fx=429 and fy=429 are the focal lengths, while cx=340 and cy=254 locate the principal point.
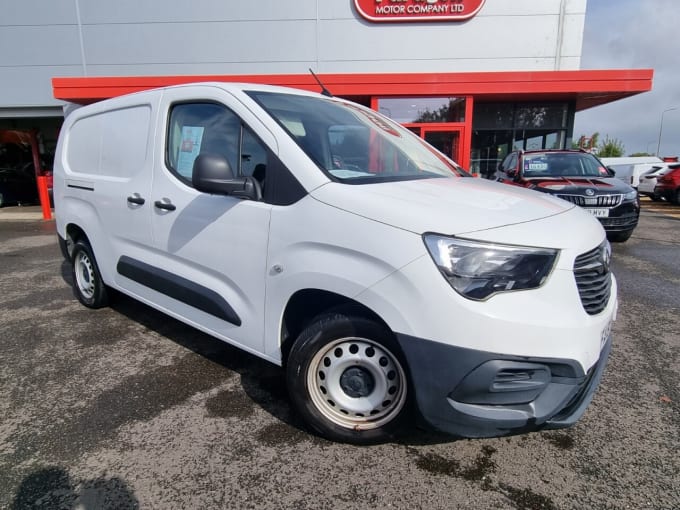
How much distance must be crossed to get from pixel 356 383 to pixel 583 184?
6.41 meters

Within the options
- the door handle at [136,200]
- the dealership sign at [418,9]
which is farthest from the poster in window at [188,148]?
the dealership sign at [418,9]

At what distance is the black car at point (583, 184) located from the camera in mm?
6812

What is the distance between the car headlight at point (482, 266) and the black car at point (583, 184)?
5705mm

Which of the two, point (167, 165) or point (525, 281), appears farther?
point (167, 165)

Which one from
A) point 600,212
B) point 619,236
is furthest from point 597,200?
point 619,236

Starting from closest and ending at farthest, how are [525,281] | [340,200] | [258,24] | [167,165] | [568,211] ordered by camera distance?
[525,281], [340,200], [568,211], [167,165], [258,24]

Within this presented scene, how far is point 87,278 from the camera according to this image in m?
4.38

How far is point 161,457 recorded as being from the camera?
2.21 m

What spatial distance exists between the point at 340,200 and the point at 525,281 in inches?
35.6

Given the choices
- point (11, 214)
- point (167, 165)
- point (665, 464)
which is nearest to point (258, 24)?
point (11, 214)

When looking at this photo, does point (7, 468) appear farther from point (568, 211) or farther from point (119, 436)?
point (568, 211)

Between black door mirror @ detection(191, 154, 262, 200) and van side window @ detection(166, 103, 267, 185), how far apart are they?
194 millimetres

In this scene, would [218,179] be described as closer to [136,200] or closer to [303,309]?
[303,309]

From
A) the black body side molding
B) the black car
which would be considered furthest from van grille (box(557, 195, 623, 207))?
the black body side molding
